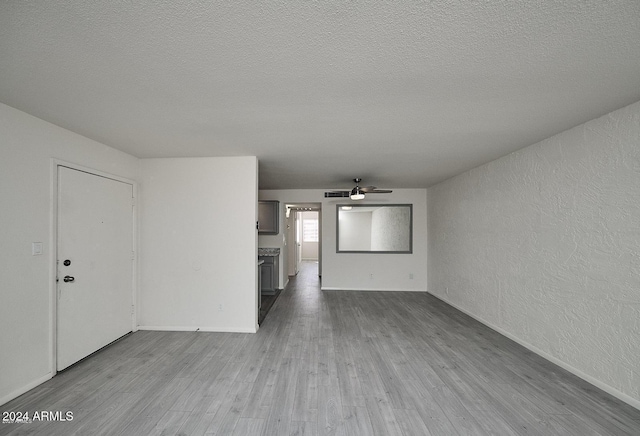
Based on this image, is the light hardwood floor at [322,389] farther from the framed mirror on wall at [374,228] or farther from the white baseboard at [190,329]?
the framed mirror on wall at [374,228]

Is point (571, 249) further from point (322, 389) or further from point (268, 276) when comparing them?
point (268, 276)

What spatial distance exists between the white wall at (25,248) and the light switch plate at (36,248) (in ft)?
0.10

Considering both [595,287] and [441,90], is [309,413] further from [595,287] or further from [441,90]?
[595,287]

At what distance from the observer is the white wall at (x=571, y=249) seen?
197 cm

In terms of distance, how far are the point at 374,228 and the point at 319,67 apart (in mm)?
4710

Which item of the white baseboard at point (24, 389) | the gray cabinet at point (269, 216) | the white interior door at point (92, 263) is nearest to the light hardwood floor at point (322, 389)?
the white baseboard at point (24, 389)

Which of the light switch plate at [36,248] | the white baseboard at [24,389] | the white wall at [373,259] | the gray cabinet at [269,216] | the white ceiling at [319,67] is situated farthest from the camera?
the gray cabinet at [269,216]

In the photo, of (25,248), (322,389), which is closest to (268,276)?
(322,389)

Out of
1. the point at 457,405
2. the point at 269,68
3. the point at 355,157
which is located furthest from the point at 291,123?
the point at 457,405

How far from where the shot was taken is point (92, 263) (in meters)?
2.74

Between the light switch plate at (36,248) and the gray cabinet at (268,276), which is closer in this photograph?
the light switch plate at (36,248)

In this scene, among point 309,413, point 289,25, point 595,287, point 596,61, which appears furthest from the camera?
point 595,287

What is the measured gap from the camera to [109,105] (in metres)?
1.92

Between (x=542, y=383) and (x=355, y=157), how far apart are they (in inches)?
117
